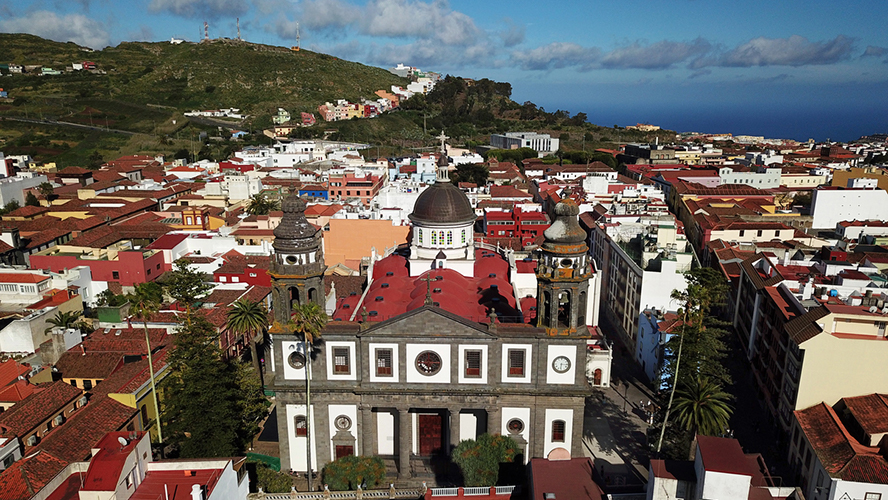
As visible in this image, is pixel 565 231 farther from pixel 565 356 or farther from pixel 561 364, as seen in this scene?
pixel 561 364

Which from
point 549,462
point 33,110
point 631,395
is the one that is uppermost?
point 33,110

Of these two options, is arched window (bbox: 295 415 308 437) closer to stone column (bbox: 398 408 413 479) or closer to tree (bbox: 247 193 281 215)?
stone column (bbox: 398 408 413 479)

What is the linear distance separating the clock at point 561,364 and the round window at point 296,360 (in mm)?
14765

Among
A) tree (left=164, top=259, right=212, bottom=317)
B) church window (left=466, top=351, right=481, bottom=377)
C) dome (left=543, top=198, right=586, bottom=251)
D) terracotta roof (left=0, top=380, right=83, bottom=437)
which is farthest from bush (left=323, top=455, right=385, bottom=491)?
terracotta roof (left=0, top=380, right=83, bottom=437)

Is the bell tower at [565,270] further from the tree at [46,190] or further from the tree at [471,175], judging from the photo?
the tree at [46,190]

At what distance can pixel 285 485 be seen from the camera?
32.2 meters

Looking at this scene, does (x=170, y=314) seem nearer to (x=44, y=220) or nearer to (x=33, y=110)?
(x=44, y=220)

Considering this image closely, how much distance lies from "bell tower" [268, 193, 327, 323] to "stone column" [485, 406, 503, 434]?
1285cm

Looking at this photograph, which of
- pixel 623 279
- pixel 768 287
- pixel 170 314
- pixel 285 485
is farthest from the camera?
pixel 623 279

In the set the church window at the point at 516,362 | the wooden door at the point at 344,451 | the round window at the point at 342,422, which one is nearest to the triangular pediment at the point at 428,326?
the church window at the point at 516,362

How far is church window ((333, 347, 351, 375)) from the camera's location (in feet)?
111

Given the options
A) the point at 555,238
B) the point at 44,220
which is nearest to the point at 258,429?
the point at 555,238

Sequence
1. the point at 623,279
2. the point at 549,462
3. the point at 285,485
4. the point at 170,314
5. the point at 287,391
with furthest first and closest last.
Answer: the point at 623,279, the point at 170,314, the point at 287,391, the point at 285,485, the point at 549,462

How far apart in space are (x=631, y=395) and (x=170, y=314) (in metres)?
38.1
